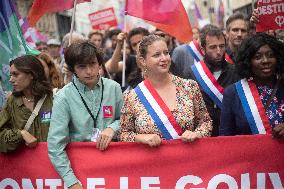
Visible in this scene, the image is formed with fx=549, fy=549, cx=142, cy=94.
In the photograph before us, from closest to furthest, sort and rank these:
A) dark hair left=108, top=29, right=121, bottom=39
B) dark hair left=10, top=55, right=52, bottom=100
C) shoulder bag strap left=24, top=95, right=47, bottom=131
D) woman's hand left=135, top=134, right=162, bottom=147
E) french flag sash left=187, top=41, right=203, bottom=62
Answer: woman's hand left=135, top=134, right=162, bottom=147, shoulder bag strap left=24, top=95, right=47, bottom=131, dark hair left=10, top=55, right=52, bottom=100, french flag sash left=187, top=41, right=203, bottom=62, dark hair left=108, top=29, right=121, bottom=39

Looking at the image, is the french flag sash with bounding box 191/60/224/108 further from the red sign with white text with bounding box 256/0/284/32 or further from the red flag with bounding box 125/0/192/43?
the red sign with white text with bounding box 256/0/284/32

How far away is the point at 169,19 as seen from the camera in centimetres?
536

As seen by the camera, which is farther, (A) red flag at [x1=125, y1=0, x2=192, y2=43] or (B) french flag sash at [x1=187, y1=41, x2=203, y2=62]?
(B) french flag sash at [x1=187, y1=41, x2=203, y2=62]

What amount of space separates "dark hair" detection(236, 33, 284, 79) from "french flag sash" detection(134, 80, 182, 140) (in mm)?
656

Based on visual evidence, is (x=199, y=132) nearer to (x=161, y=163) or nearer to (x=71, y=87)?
(x=161, y=163)

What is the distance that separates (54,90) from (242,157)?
1.79m

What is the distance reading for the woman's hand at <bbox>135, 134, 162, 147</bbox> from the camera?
12.7ft

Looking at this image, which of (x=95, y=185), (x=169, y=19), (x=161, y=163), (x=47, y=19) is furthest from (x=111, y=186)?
(x=47, y=19)

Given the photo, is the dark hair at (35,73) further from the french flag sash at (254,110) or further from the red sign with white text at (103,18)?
the red sign with white text at (103,18)

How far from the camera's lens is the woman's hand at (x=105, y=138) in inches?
156

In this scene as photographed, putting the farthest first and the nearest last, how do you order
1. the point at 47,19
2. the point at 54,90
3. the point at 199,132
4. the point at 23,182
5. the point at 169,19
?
the point at 47,19, the point at 169,19, the point at 54,90, the point at 23,182, the point at 199,132

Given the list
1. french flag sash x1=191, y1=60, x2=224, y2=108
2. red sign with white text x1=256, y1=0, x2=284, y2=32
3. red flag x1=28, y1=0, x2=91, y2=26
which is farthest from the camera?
red flag x1=28, y1=0, x2=91, y2=26

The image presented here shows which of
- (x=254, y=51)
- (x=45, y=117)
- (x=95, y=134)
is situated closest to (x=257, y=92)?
(x=254, y=51)

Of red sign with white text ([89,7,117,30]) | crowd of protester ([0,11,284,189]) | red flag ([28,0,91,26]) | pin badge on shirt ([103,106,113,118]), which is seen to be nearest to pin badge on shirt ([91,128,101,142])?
crowd of protester ([0,11,284,189])
